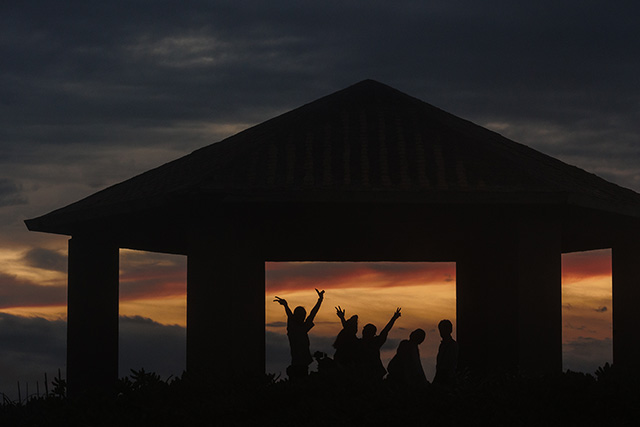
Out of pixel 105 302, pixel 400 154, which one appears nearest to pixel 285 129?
pixel 400 154

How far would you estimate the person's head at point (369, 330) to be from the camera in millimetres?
16969

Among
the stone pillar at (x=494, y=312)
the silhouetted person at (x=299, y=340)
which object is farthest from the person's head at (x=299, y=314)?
the stone pillar at (x=494, y=312)

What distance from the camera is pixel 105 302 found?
71.9 feet

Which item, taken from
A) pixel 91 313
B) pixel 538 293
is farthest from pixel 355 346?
pixel 91 313

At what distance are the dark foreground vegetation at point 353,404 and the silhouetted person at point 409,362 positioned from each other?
4.94 feet

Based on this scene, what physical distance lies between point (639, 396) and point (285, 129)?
1010cm

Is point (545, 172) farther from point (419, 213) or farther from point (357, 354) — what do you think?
point (357, 354)

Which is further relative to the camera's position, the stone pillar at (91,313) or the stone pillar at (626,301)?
the stone pillar at (626,301)

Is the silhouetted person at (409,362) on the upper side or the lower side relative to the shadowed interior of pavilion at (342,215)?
lower

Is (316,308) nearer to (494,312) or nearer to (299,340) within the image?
(299,340)

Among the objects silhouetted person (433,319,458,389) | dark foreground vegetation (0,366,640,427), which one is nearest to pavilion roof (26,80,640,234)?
silhouetted person (433,319,458,389)

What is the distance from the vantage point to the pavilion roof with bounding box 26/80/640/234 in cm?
1673

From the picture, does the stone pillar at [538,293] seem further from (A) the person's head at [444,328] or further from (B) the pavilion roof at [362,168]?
(A) the person's head at [444,328]

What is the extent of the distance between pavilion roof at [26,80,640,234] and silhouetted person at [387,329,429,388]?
2476 mm
